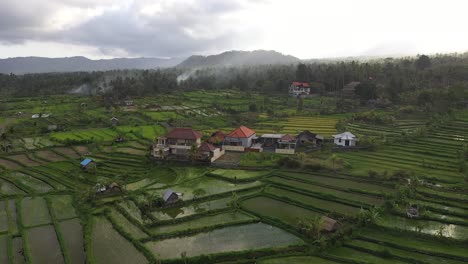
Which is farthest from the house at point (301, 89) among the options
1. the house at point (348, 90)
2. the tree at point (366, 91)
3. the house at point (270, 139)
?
the house at point (270, 139)

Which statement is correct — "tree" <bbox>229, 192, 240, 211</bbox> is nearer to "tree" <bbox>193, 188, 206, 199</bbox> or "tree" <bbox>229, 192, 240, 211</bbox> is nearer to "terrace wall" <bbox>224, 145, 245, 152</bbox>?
"tree" <bbox>193, 188, 206, 199</bbox>

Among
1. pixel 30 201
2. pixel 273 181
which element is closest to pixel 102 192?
pixel 30 201

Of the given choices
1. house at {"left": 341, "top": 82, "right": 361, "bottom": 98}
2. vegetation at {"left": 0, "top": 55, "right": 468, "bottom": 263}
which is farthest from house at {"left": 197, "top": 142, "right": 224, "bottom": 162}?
house at {"left": 341, "top": 82, "right": 361, "bottom": 98}

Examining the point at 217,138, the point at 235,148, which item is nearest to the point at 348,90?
the point at 235,148

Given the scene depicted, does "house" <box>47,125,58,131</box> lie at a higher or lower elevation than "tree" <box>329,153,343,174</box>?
higher

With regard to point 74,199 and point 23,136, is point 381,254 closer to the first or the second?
point 74,199

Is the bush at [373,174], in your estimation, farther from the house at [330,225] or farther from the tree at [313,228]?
the tree at [313,228]
